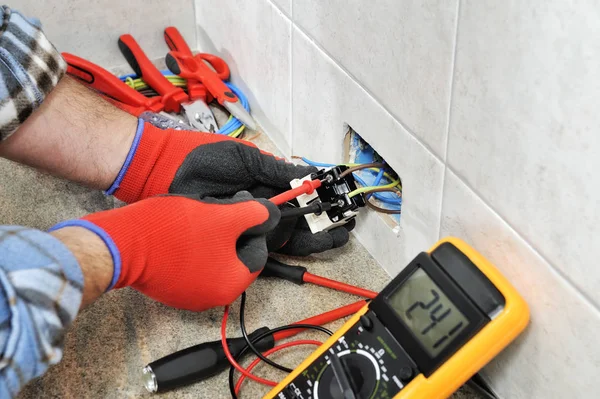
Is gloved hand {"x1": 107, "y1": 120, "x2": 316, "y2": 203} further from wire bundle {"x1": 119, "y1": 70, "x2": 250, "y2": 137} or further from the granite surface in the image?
wire bundle {"x1": 119, "y1": 70, "x2": 250, "y2": 137}

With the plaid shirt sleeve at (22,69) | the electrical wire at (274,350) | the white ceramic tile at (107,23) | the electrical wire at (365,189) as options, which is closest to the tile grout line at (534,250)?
the electrical wire at (365,189)

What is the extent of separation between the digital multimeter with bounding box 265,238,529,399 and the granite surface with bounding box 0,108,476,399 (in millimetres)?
110

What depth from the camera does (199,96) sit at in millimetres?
1077

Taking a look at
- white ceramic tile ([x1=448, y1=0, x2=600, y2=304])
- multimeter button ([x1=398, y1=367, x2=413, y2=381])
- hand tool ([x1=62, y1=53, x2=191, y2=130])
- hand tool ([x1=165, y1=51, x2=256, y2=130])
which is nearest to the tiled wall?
white ceramic tile ([x1=448, y1=0, x2=600, y2=304])

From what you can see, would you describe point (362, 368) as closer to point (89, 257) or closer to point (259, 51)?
point (89, 257)

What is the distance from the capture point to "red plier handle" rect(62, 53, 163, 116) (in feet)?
3.47

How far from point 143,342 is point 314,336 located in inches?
7.6

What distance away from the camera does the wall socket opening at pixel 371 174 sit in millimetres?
784

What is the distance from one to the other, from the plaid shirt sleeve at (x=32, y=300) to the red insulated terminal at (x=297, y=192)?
0.83 ft

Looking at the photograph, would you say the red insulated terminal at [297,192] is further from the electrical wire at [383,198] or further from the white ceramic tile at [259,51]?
the white ceramic tile at [259,51]

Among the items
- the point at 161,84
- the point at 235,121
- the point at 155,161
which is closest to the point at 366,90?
the point at 155,161

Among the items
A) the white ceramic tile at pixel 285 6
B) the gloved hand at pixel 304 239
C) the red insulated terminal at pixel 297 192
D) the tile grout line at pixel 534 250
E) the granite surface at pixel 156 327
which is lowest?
the granite surface at pixel 156 327

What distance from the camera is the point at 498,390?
2.18 ft

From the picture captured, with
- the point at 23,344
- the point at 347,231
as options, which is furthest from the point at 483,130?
the point at 23,344
